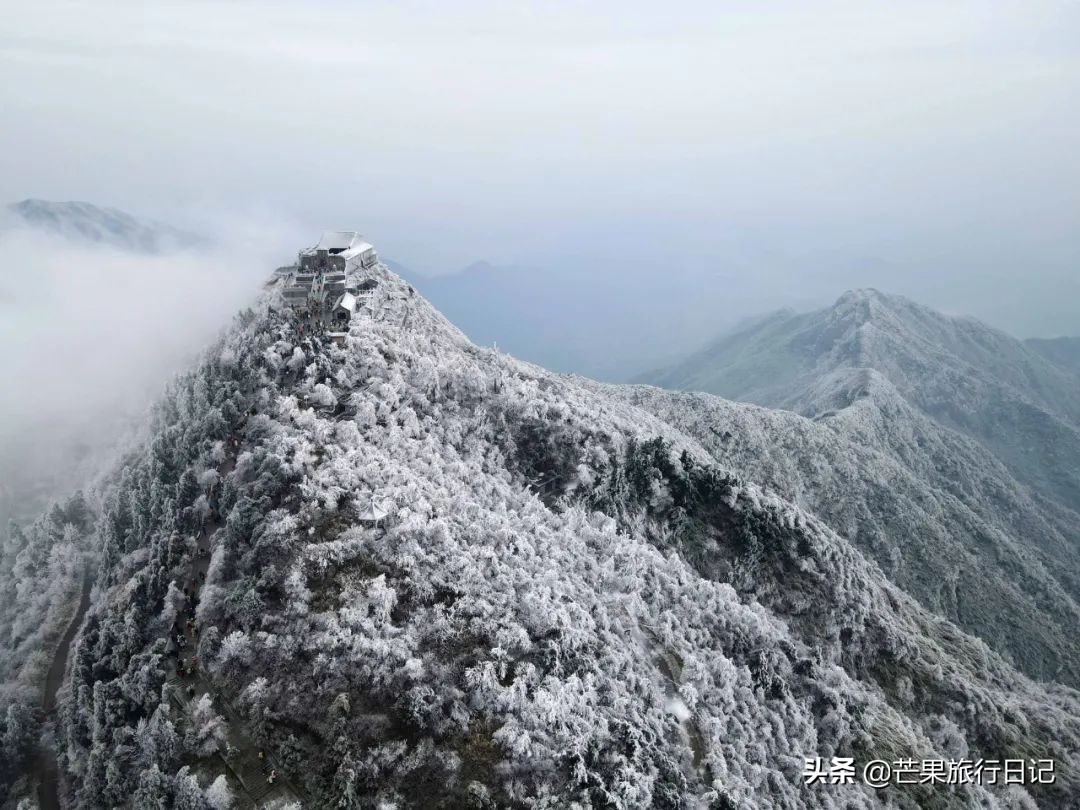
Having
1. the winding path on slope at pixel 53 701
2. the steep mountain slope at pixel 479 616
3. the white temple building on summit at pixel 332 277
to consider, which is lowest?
the winding path on slope at pixel 53 701

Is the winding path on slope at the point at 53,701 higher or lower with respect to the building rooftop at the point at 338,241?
lower

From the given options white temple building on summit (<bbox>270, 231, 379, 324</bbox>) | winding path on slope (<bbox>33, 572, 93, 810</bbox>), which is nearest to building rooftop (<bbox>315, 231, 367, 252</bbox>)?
white temple building on summit (<bbox>270, 231, 379, 324</bbox>)

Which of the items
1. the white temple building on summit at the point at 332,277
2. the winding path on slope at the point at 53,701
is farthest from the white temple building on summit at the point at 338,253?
the winding path on slope at the point at 53,701

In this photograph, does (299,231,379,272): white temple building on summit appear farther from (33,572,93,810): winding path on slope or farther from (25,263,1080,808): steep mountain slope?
(33,572,93,810): winding path on slope

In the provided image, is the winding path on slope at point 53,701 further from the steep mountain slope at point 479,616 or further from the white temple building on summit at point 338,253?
the white temple building on summit at point 338,253

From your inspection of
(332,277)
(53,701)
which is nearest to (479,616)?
(53,701)

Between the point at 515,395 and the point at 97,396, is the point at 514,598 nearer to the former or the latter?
the point at 515,395

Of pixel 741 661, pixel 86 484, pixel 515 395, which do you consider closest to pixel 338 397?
pixel 515 395

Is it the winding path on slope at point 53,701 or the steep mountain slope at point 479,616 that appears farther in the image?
the winding path on slope at point 53,701
